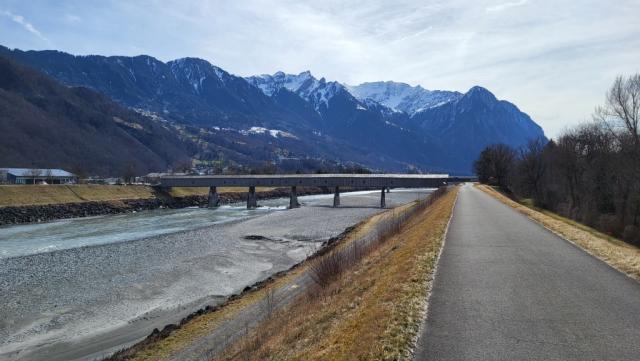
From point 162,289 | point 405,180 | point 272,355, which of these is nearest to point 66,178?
point 405,180

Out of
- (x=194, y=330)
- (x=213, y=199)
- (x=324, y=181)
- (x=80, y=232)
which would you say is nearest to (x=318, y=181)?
(x=324, y=181)

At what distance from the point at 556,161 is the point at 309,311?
7796 cm

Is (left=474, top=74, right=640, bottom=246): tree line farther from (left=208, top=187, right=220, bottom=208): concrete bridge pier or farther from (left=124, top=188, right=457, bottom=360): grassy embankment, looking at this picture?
(left=208, top=187, right=220, bottom=208): concrete bridge pier

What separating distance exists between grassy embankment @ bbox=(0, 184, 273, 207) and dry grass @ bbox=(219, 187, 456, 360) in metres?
81.1

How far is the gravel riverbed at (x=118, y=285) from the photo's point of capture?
22109 millimetres

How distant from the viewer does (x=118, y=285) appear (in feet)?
104

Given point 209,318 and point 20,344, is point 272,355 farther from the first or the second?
point 20,344

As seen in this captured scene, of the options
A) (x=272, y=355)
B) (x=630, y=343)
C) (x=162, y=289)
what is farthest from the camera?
(x=162, y=289)

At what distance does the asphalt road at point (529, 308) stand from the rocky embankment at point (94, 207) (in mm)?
79042

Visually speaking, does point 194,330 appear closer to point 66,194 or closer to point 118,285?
point 118,285

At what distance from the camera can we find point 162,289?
30.8 m

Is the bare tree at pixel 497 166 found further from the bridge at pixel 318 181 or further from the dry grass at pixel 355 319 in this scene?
the dry grass at pixel 355 319

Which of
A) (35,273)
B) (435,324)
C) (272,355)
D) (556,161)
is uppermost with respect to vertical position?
(556,161)

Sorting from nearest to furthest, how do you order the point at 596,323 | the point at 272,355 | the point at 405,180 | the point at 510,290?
the point at 596,323 → the point at 272,355 → the point at 510,290 → the point at 405,180
